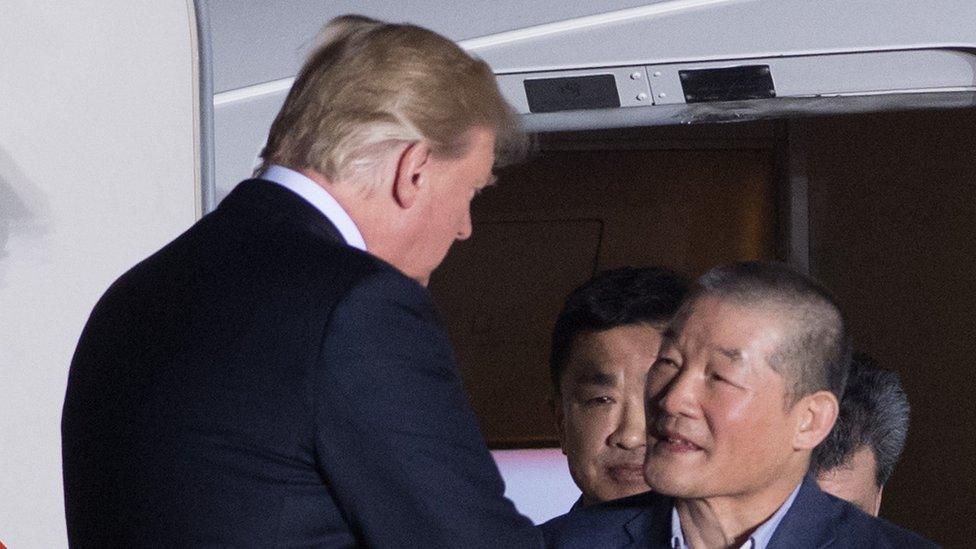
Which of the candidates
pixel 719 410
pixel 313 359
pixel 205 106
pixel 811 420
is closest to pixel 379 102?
pixel 313 359

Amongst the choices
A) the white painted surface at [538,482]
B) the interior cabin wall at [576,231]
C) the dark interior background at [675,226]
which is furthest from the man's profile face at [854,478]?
the interior cabin wall at [576,231]

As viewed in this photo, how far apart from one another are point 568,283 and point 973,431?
3.42ft

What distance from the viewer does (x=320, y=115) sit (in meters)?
1.14

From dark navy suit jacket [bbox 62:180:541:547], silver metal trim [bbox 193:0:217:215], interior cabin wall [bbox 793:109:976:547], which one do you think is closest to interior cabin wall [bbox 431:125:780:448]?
interior cabin wall [bbox 793:109:976:547]

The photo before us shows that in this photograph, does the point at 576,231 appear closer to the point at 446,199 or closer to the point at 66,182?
the point at 66,182

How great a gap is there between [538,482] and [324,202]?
7.51 ft

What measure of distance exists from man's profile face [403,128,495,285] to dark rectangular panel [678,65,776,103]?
732 mm

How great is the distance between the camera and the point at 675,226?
3541mm

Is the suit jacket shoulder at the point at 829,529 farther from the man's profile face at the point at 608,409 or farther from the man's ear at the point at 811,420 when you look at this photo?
the man's profile face at the point at 608,409

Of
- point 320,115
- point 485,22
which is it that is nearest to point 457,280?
point 485,22

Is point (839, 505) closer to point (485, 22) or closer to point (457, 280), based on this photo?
point (485, 22)

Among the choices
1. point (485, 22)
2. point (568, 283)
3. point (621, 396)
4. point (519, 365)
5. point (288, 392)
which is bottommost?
point (519, 365)

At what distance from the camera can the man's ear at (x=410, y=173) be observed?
1.12 metres

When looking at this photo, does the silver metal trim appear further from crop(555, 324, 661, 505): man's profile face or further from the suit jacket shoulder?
the suit jacket shoulder
